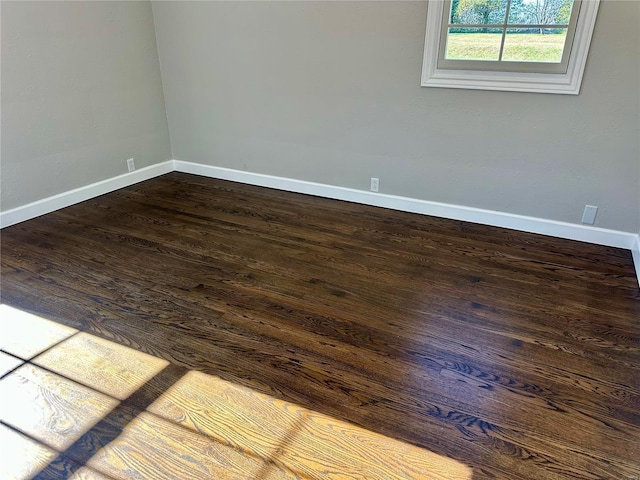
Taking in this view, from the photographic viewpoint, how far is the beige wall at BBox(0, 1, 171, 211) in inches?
123

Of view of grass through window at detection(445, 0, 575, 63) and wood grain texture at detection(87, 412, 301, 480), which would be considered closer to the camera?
wood grain texture at detection(87, 412, 301, 480)

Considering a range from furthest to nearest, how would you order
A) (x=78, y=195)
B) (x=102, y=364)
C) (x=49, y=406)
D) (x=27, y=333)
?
(x=78, y=195) → (x=27, y=333) → (x=102, y=364) → (x=49, y=406)

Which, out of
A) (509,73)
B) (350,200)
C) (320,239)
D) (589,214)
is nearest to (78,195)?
(320,239)

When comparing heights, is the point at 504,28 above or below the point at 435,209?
above

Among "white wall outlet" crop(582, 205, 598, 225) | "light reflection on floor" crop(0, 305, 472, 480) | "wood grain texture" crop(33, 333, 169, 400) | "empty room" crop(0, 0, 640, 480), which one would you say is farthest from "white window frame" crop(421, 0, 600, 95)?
"wood grain texture" crop(33, 333, 169, 400)

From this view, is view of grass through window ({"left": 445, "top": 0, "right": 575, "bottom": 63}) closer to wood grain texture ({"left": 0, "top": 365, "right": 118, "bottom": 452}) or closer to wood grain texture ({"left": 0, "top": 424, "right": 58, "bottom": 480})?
wood grain texture ({"left": 0, "top": 365, "right": 118, "bottom": 452})

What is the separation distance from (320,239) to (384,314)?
39.0 inches

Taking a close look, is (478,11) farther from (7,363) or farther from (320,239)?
(7,363)

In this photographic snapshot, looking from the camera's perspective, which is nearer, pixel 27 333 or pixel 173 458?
pixel 173 458

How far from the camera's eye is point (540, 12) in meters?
2.71

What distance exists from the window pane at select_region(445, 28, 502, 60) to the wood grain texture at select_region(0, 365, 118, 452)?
2.99 metres

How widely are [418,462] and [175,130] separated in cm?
396

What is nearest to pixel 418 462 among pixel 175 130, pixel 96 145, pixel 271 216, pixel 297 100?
pixel 271 216

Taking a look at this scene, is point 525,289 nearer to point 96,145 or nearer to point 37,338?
point 37,338
